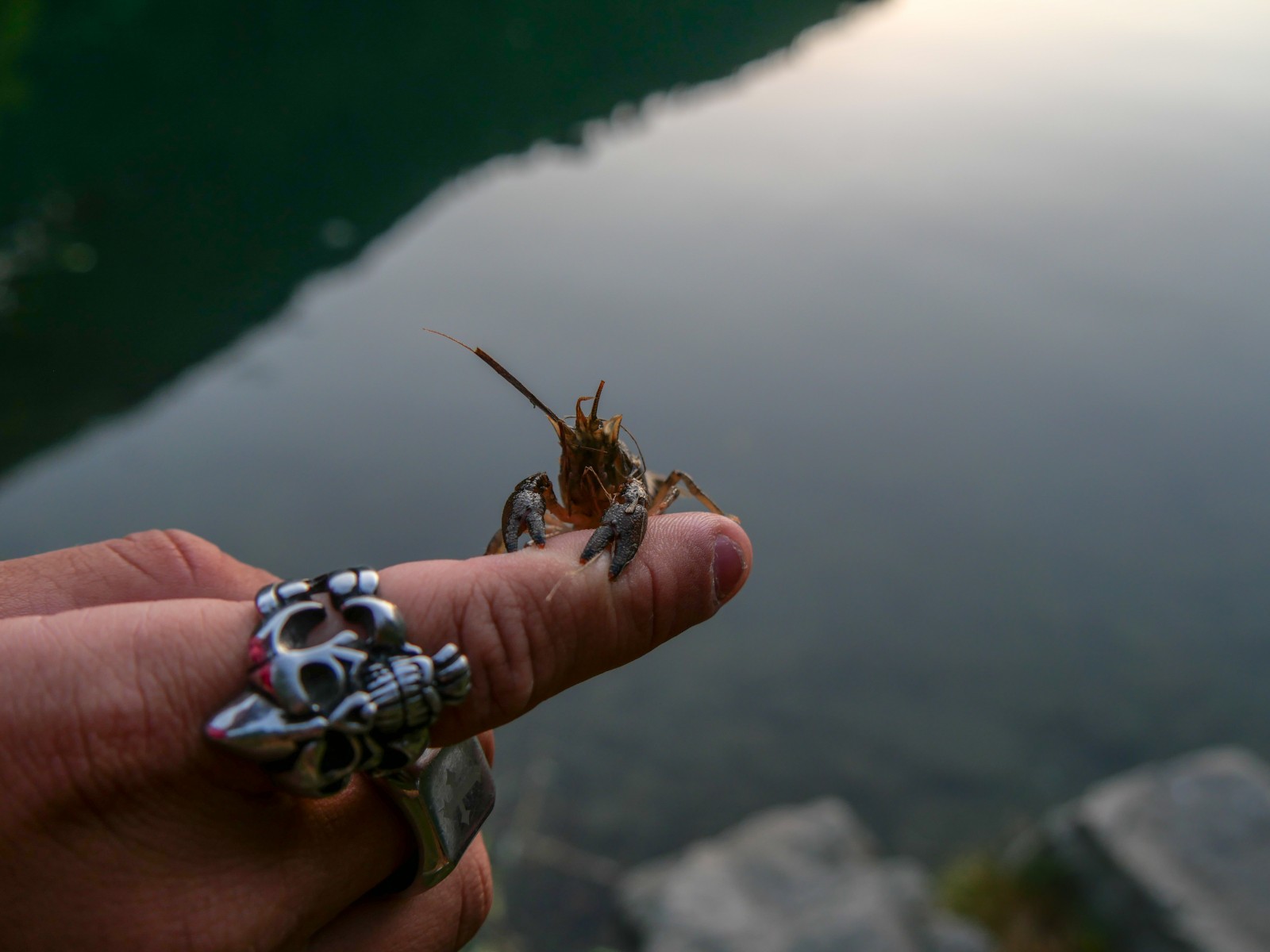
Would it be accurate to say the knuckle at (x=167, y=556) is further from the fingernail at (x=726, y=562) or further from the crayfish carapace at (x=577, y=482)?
the fingernail at (x=726, y=562)

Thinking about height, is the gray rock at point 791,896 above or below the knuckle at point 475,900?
below

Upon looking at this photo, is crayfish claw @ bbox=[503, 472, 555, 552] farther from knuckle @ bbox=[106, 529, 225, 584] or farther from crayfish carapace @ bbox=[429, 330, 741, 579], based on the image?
knuckle @ bbox=[106, 529, 225, 584]

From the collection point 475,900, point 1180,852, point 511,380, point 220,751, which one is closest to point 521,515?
point 511,380

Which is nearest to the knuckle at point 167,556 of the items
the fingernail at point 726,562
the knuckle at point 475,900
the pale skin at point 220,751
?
the pale skin at point 220,751

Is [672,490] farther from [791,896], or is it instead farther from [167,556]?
[791,896]

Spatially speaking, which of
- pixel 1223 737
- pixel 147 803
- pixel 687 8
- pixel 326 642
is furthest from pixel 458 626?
pixel 687 8
